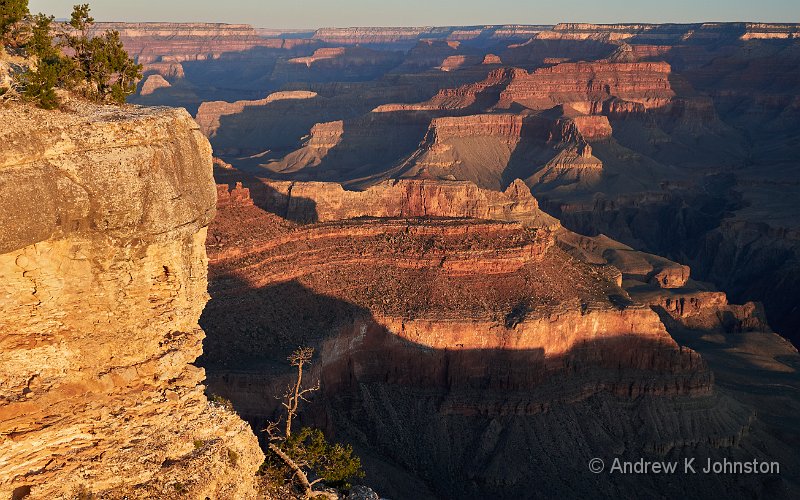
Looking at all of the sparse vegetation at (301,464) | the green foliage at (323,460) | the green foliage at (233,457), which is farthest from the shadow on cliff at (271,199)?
the green foliage at (233,457)

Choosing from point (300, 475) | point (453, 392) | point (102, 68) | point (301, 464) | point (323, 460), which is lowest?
point (453, 392)

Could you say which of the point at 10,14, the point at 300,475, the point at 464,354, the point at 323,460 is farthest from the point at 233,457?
the point at 464,354

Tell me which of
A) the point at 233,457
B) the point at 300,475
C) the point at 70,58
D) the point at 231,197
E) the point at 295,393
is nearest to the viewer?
the point at 70,58

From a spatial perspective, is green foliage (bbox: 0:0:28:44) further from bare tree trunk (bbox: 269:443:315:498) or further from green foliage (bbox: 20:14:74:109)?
bare tree trunk (bbox: 269:443:315:498)

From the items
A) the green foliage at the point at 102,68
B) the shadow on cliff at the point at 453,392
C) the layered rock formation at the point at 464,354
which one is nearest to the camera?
the green foliage at the point at 102,68

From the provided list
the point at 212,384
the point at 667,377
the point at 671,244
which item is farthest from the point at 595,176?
the point at 212,384

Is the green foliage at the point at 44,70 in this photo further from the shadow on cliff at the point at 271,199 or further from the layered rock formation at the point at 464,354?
the shadow on cliff at the point at 271,199

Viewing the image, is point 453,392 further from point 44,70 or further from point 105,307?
point 44,70

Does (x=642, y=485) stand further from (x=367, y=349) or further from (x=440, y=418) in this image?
(x=367, y=349)
